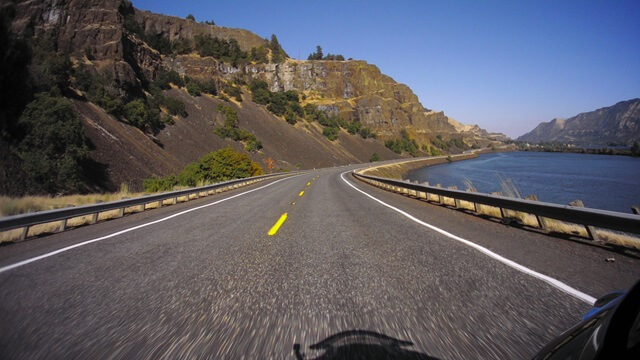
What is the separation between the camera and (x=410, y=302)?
10.0ft

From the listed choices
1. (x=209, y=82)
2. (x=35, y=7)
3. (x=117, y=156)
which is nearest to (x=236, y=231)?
(x=117, y=156)

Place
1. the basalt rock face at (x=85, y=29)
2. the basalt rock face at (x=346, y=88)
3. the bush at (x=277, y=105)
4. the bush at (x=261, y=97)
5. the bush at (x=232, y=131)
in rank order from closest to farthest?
the basalt rock face at (x=85, y=29)
the bush at (x=232, y=131)
the bush at (x=261, y=97)
the bush at (x=277, y=105)
the basalt rock face at (x=346, y=88)

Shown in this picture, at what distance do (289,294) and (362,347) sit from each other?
1.20 metres

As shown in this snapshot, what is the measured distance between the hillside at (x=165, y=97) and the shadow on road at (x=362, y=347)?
27.0m

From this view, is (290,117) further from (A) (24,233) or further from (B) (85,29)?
(A) (24,233)

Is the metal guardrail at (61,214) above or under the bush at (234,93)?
under

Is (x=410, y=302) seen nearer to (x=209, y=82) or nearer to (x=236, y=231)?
(x=236, y=231)

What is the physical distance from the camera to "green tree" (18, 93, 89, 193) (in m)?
23.7

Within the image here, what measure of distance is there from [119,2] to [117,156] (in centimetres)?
3489

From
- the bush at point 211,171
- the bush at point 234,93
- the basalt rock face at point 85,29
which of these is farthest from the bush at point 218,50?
→ the bush at point 211,171

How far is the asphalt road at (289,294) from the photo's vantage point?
2365 mm

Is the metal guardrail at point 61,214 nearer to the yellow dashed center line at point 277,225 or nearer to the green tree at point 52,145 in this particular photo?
the yellow dashed center line at point 277,225

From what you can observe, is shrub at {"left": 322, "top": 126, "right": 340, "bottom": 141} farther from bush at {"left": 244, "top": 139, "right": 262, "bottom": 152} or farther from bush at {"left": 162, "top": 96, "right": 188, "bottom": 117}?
bush at {"left": 162, "top": 96, "right": 188, "bottom": 117}

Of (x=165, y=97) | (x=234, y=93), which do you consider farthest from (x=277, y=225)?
(x=234, y=93)
